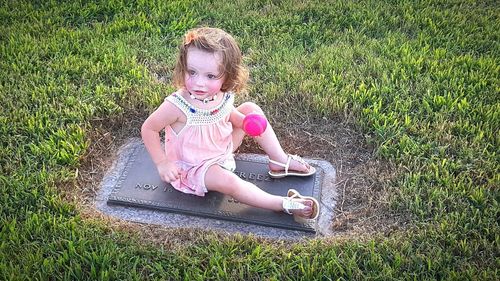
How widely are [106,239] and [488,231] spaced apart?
1.90 metres

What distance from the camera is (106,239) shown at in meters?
Result: 2.72

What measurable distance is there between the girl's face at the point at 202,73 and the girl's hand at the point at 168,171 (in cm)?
40

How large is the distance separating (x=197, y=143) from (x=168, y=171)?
0.71 feet

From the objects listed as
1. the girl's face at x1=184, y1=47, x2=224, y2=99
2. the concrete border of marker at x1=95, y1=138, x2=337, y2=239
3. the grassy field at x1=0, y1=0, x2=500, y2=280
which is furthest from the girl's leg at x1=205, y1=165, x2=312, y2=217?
the girl's face at x1=184, y1=47, x2=224, y2=99

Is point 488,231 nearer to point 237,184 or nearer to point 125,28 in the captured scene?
point 237,184

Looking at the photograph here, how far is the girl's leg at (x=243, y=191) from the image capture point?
9.54 feet

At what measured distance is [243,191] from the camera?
291 cm

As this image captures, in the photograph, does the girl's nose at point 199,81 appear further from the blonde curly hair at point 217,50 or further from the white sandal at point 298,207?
the white sandal at point 298,207

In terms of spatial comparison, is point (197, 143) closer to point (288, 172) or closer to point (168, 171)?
point (168, 171)

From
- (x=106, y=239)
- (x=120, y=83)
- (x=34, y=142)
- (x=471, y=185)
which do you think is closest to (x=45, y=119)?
(x=34, y=142)

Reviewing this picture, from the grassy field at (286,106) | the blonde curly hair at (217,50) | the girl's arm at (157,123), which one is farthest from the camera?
the girl's arm at (157,123)

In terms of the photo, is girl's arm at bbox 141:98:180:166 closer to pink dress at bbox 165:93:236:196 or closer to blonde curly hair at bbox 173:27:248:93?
pink dress at bbox 165:93:236:196

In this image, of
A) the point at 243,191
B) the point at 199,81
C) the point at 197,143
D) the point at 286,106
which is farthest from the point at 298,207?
the point at 286,106

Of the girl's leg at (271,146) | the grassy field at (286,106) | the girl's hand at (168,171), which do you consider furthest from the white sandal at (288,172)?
the girl's hand at (168,171)
